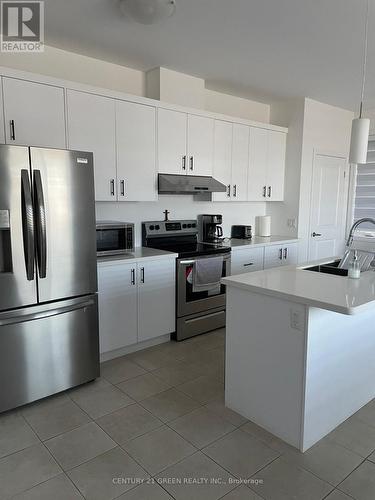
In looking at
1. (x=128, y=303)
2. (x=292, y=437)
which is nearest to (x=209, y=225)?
(x=128, y=303)

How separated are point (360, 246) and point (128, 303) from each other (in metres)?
3.74

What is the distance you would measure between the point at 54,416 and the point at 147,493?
0.93 m

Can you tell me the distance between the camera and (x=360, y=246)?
5348mm

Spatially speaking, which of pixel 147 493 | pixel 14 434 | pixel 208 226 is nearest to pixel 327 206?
pixel 208 226

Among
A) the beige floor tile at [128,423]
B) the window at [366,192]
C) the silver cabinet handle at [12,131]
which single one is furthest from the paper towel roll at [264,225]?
the silver cabinet handle at [12,131]

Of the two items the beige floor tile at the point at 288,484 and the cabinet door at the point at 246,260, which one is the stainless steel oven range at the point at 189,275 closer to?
the cabinet door at the point at 246,260

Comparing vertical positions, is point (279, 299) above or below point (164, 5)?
below

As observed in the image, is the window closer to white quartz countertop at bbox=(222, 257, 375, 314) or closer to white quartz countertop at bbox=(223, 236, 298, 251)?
white quartz countertop at bbox=(223, 236, 298, 251)

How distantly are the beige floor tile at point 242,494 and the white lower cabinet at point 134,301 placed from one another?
1.65 meters

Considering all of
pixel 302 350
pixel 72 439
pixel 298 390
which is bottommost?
pixel 72 439

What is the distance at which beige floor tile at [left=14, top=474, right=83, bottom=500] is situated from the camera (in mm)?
1766

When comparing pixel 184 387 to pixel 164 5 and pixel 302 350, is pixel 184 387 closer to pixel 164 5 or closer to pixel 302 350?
pixel 302 350

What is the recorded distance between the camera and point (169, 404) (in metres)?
2.58

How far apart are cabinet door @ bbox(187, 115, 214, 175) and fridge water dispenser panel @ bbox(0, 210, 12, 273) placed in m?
2.12
